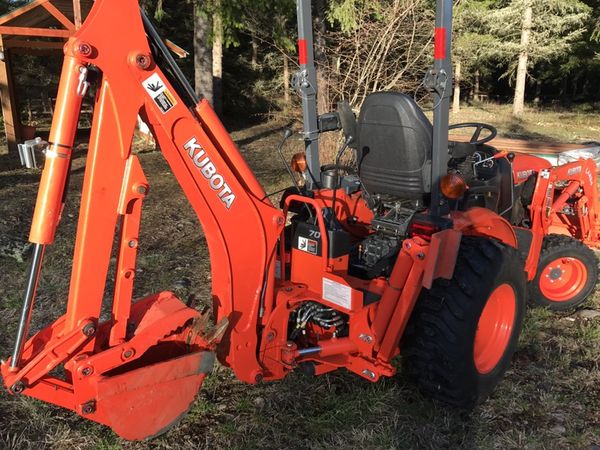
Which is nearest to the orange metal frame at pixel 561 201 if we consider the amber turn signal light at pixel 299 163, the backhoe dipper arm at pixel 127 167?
the amber turn signal light at pixel 299 163

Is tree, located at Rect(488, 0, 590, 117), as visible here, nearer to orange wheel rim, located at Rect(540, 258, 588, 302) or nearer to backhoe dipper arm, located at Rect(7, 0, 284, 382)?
orange wheel rim, located at Rect(540, 258, 588, 302)

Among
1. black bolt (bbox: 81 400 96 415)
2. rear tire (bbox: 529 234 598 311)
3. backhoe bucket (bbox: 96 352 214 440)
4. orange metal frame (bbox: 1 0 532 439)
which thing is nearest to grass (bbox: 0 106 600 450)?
rear tire (bbox: 529 234 598 311)

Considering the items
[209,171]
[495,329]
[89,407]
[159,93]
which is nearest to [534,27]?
[495,329]

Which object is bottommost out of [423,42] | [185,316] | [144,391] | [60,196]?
[144,391]

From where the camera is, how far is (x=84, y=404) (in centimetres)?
226

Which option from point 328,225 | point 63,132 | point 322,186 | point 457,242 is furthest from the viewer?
point 322,186

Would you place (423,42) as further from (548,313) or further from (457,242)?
(457,242)

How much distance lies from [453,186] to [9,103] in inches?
464

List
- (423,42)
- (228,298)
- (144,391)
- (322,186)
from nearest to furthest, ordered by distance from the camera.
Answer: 1. (144,391)
2. (228,298)
3. (322,186)
4. (423,42)

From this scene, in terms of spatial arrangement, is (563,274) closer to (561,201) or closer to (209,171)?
(561,201)

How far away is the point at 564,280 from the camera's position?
450cm

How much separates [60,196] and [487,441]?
248 centimetres

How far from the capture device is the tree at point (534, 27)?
71.7 feet

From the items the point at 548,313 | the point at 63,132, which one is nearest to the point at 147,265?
the point at 63,132
